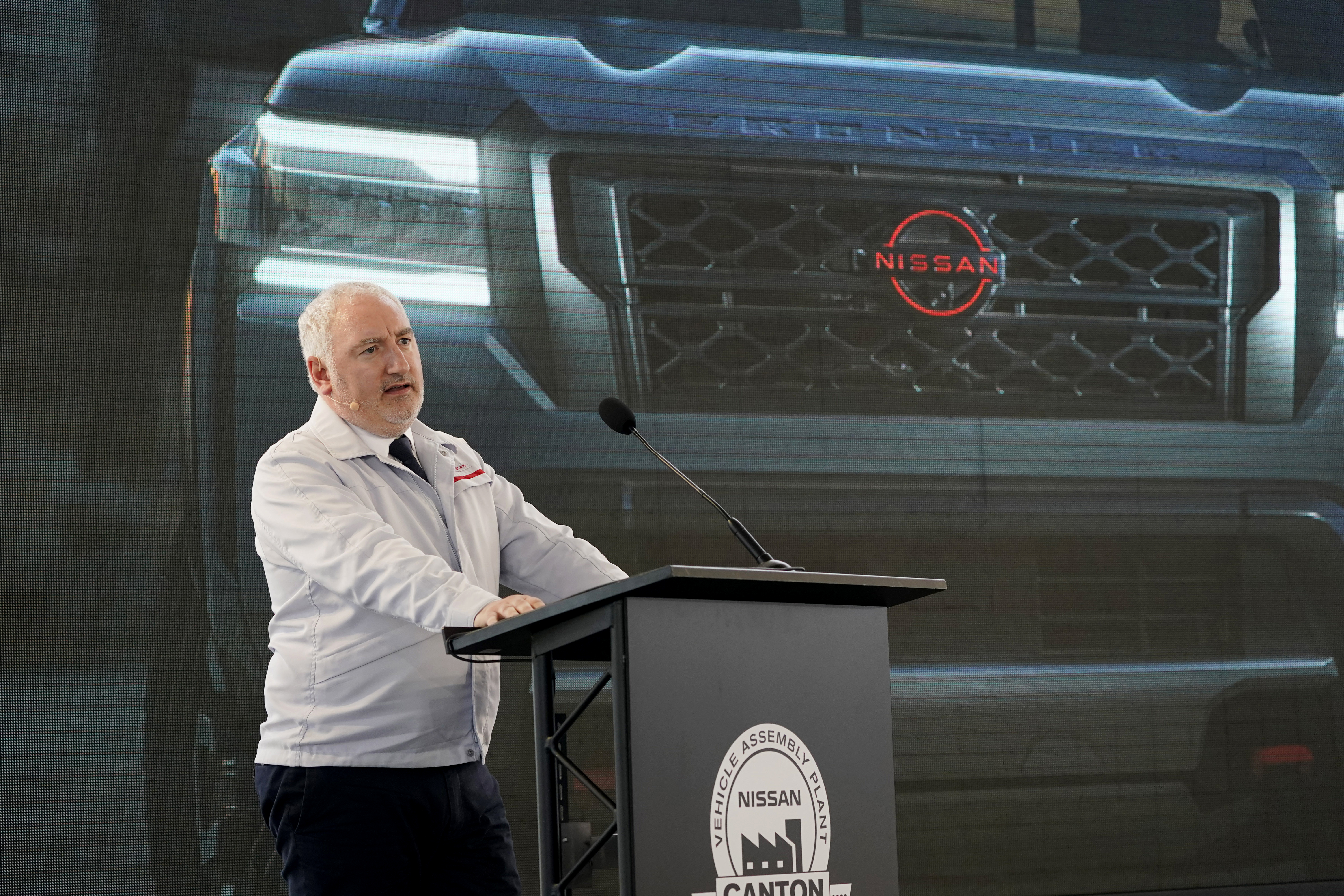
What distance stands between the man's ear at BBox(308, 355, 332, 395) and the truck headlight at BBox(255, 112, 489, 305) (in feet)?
3.90

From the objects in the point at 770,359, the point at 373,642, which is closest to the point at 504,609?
the point at 373,642

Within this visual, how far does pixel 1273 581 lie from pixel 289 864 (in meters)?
3.14

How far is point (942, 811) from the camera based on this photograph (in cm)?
358

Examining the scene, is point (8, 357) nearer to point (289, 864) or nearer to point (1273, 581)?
point (289, 864)

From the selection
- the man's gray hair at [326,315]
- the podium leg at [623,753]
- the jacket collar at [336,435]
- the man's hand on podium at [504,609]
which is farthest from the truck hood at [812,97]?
the podium leg at [623,753]

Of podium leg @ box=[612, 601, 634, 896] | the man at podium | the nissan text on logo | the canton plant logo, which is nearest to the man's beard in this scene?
the man at podium

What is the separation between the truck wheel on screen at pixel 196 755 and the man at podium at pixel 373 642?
1.20 meters

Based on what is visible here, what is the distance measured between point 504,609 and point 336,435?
602 millimetres

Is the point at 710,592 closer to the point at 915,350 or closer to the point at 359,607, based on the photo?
the point at 359,607

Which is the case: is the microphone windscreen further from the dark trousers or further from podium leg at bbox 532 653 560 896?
the dark trousers

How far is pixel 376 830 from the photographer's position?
73.2 inches

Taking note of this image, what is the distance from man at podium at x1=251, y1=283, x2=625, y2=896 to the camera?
1.85 metres

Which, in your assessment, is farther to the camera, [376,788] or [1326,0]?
[1326,0]

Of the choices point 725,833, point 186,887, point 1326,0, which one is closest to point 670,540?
point 186,887
